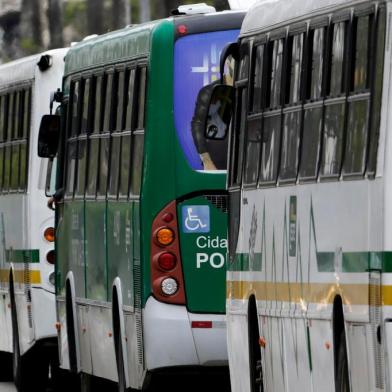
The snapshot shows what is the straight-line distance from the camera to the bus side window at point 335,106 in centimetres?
1252

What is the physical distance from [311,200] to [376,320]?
1790 mm

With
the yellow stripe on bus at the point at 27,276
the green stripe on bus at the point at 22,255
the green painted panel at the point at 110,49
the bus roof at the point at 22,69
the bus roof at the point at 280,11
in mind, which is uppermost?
the bus roof at the point at 22,69

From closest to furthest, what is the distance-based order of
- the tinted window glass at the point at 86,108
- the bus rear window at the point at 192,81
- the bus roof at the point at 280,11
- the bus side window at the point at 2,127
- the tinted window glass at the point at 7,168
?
the bus roof at the point at 280,11 < the bus rear window at the point at 192,81 < the tinted window glass at the point at 86,108 < the tinted window glass at the point at 7,168 < the bus side window at the point at 2,127

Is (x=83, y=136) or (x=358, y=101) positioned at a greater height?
(x=83, y=136)

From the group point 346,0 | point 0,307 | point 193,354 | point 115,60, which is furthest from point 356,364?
point 0,307

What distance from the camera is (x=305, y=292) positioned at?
13.3 meters

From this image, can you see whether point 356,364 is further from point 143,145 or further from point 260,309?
point 143,145

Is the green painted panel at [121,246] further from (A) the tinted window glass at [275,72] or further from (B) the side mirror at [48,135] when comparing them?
(B) the side mirror at [48,135]

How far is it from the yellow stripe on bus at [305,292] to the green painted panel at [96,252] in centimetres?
278

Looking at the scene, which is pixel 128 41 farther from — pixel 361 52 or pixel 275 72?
pixel 361 52

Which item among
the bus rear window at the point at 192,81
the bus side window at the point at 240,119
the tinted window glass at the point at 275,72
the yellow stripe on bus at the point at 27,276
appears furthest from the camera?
the yellow stripe on bus at the point at 27,276

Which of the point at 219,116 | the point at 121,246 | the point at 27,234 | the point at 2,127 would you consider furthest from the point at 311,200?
the point at 2,127

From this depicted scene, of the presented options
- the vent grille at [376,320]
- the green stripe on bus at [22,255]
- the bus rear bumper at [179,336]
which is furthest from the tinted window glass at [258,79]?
the green stripe on bus at [22,255]

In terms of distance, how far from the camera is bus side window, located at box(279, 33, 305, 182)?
13.7 metres
